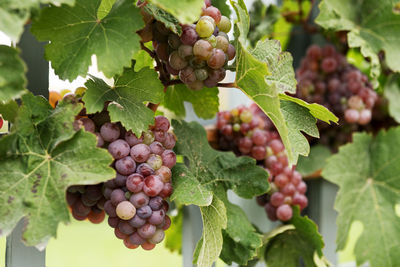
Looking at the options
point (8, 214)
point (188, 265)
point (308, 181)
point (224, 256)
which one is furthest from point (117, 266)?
point (8, 214)

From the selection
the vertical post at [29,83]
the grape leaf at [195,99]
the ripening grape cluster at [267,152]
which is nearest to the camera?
the vertical post at [29,83]

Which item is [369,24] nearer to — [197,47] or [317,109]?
[317,109]

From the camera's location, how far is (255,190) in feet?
2.30

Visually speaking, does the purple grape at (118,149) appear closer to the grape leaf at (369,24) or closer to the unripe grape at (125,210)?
the unripe grape at (125,210)

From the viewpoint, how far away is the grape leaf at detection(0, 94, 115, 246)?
47 cm

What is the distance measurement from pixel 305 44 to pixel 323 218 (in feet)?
1.88

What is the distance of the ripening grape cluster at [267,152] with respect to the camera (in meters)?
0.88

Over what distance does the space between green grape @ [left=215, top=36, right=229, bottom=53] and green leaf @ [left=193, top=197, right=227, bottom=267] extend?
22 cm

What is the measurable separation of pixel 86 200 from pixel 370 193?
0.65 m

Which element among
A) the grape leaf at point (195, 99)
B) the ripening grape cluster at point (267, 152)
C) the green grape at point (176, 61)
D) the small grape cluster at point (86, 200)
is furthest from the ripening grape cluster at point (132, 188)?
the ripening grape cluster at point (267, 152)

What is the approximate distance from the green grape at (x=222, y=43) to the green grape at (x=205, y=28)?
0.02 meters

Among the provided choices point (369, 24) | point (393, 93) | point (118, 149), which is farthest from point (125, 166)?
point (393, 93)

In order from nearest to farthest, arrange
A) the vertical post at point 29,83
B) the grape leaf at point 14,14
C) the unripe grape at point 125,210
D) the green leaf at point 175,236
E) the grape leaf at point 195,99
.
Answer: the grape leaf at point 14,14
the unripe grape at point 125,210
the vertical post at point 29,83
the grape leaf at point 195,99
the green leaf at point 175,236

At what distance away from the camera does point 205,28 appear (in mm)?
542
